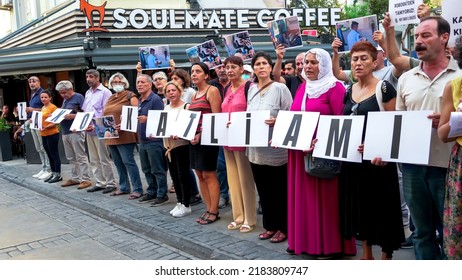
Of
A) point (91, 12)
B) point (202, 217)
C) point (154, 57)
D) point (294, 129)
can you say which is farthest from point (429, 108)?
point (91, 12)

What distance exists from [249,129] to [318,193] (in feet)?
3.33

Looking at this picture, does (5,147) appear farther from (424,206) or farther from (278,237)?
(424,206)

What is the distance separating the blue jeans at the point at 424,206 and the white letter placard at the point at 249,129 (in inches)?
60.0

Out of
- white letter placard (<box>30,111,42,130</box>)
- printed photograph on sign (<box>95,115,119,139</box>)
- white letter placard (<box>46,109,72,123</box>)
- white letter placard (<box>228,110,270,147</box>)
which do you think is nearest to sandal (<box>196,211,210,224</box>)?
white letter placard (<box>228,110,270,147</box>)

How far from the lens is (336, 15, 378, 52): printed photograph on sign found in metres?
4.68

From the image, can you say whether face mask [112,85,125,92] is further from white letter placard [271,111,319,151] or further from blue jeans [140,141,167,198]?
white letter placard [271,111,319,151]

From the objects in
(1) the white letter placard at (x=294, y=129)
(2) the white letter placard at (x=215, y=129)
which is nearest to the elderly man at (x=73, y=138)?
(2) the white letter placard at (x=215, y=129)

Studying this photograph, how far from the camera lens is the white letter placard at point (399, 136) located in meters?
3.18

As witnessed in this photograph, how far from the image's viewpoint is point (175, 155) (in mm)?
5895

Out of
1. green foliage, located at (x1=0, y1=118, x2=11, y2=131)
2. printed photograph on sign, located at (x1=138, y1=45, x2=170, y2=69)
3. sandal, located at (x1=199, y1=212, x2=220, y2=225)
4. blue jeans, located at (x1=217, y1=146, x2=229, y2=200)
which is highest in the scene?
printed photograph on sign, located at (x1=138, y1=45, x2=170, y2=69)

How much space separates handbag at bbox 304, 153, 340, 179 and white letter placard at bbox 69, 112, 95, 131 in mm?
4634

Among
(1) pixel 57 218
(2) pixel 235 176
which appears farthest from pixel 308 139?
(1) pixel 57 218

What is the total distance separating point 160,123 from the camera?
5.88 m

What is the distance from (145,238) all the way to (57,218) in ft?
6.14
